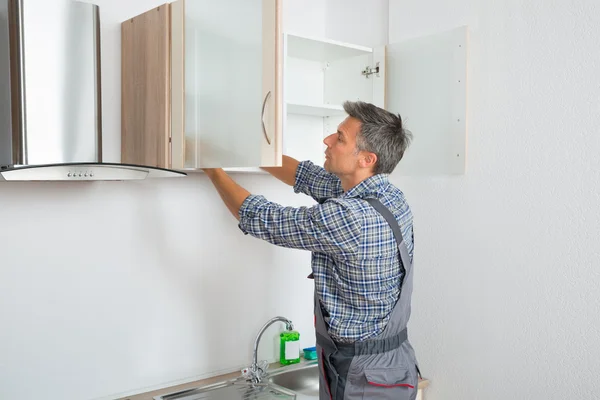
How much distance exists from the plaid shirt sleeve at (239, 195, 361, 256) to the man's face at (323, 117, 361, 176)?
190 millimetres

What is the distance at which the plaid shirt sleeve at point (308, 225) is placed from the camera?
1690 millimetres

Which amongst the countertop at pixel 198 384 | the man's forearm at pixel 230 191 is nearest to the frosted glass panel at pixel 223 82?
the man's forearm at pixel 230 191

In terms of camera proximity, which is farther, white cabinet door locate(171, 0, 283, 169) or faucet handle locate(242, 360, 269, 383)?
faucet handle locate(242, 360, 269, 383)

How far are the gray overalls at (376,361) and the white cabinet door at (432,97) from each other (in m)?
0.65

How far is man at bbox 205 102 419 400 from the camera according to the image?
171cm

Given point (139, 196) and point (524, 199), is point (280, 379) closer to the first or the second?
point (139, 196)

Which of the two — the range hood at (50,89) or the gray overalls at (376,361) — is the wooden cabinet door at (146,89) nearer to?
the range hood at (50,89)

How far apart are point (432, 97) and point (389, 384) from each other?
1145mm

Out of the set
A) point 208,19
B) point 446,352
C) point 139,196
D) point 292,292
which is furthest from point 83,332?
point 446,352

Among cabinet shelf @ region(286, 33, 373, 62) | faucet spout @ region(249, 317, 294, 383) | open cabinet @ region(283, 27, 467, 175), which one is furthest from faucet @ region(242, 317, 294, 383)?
cabinet shelf @ region(286, 33, 373, 62)

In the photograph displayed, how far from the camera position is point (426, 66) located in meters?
2.46

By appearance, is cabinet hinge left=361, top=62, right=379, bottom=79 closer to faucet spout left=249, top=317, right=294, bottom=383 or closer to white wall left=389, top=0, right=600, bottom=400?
white wall left=389, top=0, right=600, bottom=400

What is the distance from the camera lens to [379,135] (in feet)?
6.08

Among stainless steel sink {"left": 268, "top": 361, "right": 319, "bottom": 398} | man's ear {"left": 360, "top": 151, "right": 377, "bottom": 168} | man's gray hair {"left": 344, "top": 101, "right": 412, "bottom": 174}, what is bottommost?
stainless steel sink {"left": 268, "top": 361, "right": 319, "bottom": 398}
